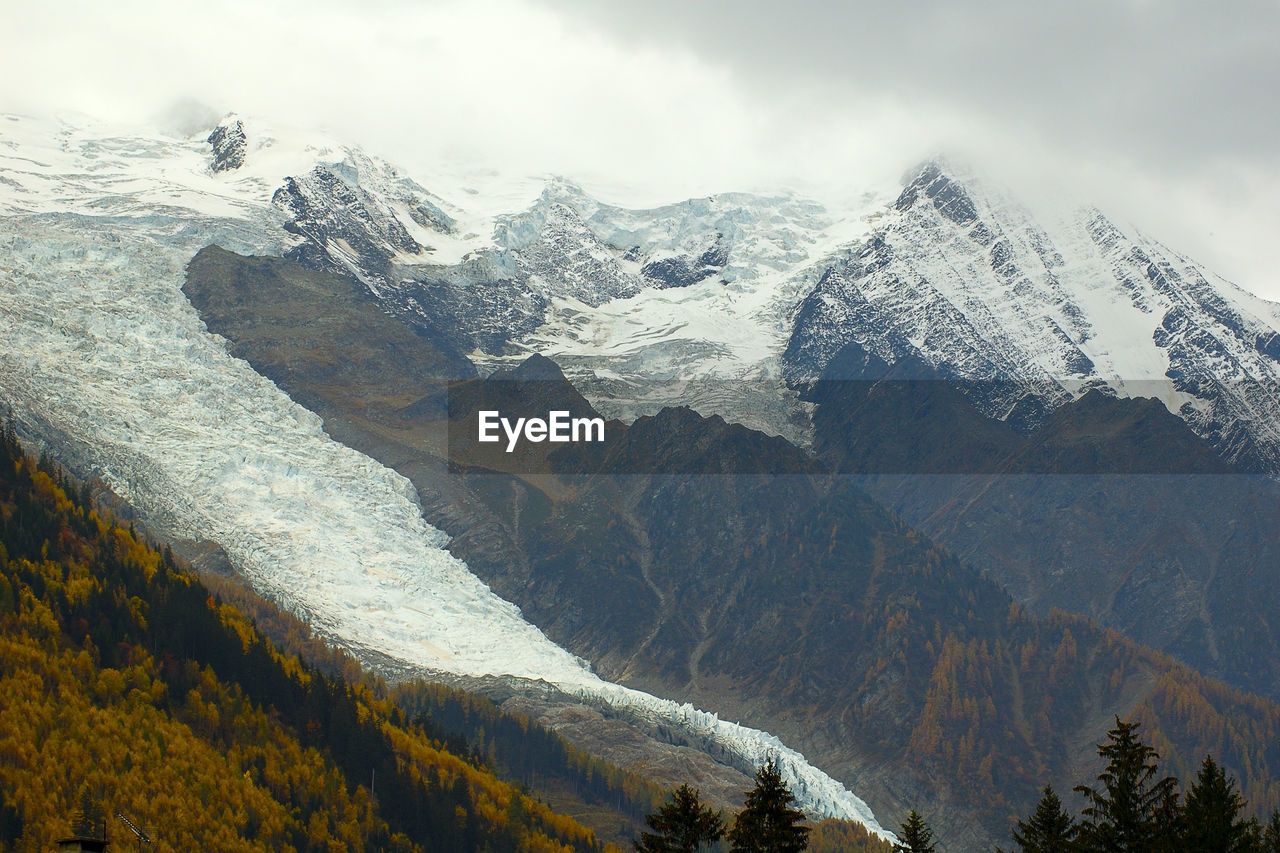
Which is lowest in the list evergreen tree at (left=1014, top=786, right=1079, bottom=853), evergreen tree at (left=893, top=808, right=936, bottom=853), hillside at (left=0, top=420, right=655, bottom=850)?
hillside at (left=0, top=420, right=655, bottom=850)

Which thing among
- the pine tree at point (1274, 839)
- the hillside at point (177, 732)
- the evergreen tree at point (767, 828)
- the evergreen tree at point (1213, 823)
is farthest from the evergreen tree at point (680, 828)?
the hillside at point (177, 732)

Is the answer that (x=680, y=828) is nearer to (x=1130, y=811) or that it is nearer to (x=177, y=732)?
(x=1130, y=811)

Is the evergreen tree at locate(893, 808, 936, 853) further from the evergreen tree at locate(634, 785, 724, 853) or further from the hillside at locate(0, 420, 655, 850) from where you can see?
the hillside at locate(0, 420, 655, 850)

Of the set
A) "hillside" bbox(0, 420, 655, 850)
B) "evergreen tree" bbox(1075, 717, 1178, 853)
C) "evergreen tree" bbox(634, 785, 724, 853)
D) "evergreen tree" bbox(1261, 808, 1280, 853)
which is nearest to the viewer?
"evergreen tree" bbox(634, 785, 724, 853)

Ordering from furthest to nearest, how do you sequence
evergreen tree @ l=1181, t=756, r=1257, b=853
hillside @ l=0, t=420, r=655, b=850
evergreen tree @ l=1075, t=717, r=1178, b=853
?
→ hillside @ l=0, t=420, r=655, b=850 → evergreen tree @ l=1075, t=717, r=1178, b=853 → evergreen tree @ l=1181, t=756, r=1257, b=853

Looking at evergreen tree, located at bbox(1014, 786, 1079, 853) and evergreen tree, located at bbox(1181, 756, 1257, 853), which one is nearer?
evergreen tree, located at bbox(1181, 756, 1257, 853)

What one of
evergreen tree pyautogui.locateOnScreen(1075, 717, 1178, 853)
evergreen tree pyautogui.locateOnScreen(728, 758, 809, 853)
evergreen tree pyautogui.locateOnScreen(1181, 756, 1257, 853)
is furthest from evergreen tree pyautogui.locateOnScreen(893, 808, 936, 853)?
evergreen tree pyautogui.locateOnScreen(1181, 756, 1257, 853)

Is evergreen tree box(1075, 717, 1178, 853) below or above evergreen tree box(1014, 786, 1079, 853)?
above

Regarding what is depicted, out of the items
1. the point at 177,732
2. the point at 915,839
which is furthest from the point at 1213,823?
the point at 177,732
